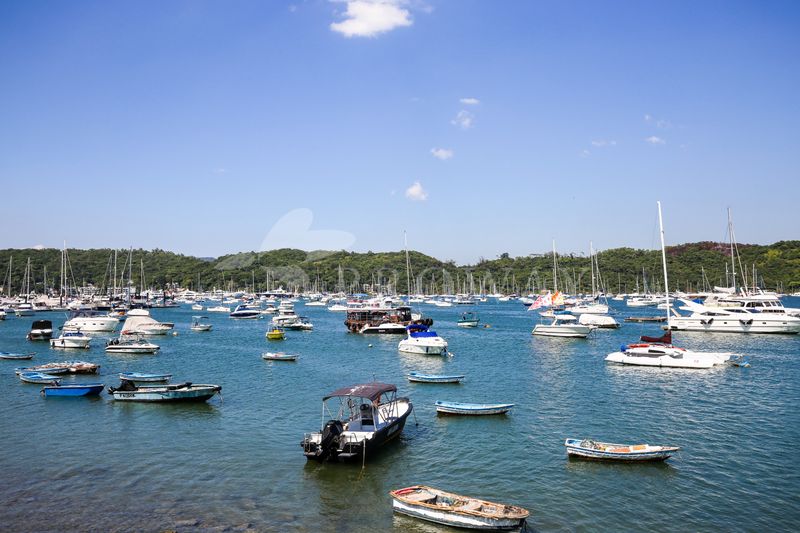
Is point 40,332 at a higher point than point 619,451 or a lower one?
higher

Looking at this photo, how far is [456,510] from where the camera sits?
18797mm

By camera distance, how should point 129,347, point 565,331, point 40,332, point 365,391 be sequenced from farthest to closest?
point 565,331
point 40,332
point 129,347
point 365,391

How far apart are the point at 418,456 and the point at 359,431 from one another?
3.17 metres

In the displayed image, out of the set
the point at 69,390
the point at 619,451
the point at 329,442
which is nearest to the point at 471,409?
the point at 619,451

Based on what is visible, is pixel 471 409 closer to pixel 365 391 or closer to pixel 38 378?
pixel 365 391

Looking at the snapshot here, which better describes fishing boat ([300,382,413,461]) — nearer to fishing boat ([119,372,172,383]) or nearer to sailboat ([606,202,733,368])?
fishing boat ([119,372,172,383])

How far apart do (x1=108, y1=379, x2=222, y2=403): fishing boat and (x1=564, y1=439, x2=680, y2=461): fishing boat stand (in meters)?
24.5

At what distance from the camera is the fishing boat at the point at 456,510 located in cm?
1833

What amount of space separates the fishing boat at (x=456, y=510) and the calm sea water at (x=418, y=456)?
0.44 metres

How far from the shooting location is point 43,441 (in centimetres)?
2933

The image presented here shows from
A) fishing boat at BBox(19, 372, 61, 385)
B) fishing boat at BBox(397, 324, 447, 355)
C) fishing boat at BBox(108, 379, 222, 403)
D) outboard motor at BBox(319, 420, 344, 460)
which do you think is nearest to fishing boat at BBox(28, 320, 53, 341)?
fishing boat at BBox(19, 372, 61, 385)

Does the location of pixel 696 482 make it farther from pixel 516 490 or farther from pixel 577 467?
pixel 516 490

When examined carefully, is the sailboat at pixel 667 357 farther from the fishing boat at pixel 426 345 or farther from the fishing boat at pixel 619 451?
the fishing boat at pixel 619 451

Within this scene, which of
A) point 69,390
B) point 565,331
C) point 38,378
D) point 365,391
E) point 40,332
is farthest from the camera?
point 565,331
